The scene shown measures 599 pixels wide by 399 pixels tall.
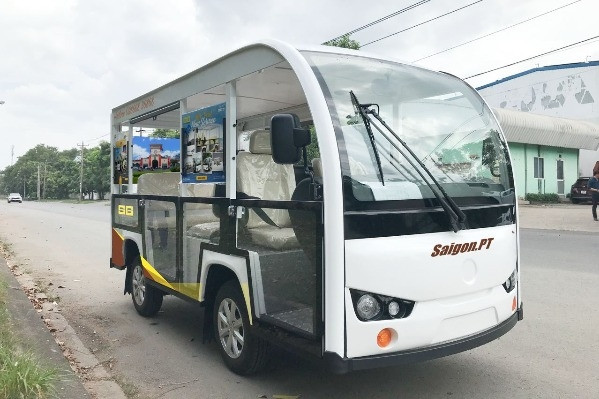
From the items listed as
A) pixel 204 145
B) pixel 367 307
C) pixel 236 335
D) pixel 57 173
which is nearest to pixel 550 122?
pixel 204 145

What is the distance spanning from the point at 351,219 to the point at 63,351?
135 inches

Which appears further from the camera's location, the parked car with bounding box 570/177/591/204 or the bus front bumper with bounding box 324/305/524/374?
the parked car with bounding box 570/177/591/204

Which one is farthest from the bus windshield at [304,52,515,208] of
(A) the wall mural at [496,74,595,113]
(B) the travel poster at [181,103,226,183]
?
(A) the wall mural at [496,74,595,113]

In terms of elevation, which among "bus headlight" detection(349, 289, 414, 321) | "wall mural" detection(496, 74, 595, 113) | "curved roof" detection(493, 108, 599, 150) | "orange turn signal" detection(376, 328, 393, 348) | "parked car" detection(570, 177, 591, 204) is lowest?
"orange turn signal" detection(376, 328, 393, 348)

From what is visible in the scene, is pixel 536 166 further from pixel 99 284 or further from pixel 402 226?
pixel 402 226

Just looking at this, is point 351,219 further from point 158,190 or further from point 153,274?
point 158,190

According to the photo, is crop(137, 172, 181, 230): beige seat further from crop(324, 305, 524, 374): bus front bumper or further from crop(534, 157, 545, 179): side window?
crop(534, 157, 545, 179): side window

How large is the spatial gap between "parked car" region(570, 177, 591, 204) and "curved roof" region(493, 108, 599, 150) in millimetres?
2732

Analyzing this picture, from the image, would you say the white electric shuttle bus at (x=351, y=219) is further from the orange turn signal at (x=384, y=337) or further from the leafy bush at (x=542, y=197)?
the leafy bush at (x=542, y=197)

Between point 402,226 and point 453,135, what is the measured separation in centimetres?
102

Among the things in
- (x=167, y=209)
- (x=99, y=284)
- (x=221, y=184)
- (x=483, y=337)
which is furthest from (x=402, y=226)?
(x=99, y=284)

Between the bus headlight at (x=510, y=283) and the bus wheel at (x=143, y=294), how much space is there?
3.82 m

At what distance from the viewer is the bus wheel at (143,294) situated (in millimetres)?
6156

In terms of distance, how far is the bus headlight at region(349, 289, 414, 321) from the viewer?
3.11 meters
